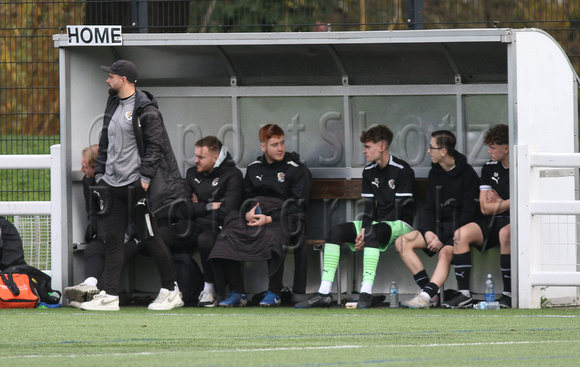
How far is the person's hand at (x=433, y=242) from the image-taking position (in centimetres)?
824

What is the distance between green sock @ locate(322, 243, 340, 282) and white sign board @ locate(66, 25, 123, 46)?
2202 mm

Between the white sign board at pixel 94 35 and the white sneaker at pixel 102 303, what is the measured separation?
6.29 feet

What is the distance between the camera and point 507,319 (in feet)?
22.6

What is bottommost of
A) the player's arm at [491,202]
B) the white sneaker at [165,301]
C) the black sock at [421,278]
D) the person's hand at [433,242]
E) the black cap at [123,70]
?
the white sneaker at [165,301]

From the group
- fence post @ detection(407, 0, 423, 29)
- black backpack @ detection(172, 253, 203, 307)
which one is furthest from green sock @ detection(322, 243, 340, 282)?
fence post @ detection(407, 0, 423, 29)

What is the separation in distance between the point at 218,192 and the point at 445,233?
181 centimetres

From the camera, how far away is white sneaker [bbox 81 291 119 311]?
25.3 ft

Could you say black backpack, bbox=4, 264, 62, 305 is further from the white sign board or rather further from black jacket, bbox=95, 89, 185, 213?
the white sign board

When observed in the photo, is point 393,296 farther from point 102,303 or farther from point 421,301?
point 102,303

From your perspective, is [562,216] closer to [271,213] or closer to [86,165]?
[271,213]

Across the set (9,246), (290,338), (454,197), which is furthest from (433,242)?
(9,246)

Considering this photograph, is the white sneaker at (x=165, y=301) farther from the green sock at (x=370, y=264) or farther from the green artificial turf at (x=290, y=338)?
the green sock at (x=370, y=264)

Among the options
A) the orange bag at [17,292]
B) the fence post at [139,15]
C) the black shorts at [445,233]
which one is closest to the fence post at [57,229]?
the orange bag at [17,292]

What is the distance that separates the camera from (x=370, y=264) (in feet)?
26.9
